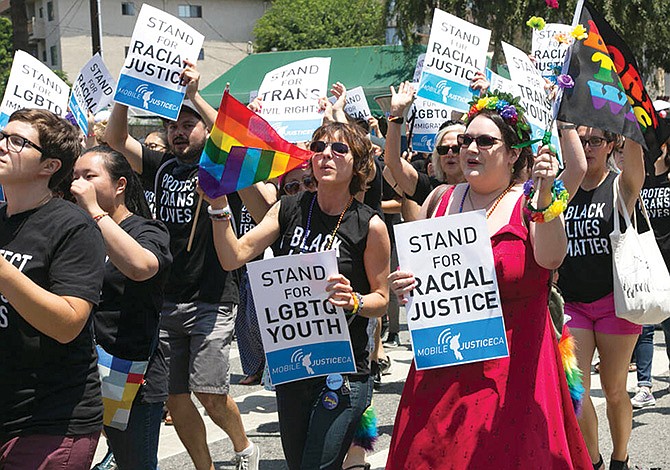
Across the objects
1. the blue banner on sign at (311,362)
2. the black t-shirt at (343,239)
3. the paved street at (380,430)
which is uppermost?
the black t-shirt at (343,239)

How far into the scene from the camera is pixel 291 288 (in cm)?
456

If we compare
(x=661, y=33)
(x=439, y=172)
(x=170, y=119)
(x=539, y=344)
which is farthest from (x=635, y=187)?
(x=661, y=33)

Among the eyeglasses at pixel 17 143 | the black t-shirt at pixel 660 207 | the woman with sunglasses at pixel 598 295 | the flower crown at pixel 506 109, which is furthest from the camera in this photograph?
the black t-shirt at pixel 660 207

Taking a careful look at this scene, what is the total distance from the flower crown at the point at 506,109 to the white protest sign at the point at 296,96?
355 centimetres

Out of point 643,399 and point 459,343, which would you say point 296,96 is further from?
point 459,343

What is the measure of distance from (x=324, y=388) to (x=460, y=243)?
1020 millimetres

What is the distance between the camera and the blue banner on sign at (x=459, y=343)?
12.8 ft

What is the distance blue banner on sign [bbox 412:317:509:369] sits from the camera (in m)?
A: 3.90

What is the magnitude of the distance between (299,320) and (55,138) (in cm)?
146

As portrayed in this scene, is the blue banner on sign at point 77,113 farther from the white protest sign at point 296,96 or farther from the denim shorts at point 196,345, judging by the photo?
the denim shorts at point 196,345

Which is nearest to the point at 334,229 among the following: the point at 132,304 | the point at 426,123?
the point at 132,304

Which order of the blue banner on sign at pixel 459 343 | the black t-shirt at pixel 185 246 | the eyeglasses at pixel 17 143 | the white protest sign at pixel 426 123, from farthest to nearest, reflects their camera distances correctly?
1. the white protest sign at pixel 426 123
2. the black t-shirt at pixel 185 246
3. the blue banner on sign at pixel 459 343
4. the eyeglasses at pixel 17 143

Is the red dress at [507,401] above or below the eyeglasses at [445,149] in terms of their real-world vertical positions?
below

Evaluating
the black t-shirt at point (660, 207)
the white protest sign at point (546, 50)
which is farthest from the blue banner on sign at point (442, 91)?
the black t-shirt at point (660, 207)
